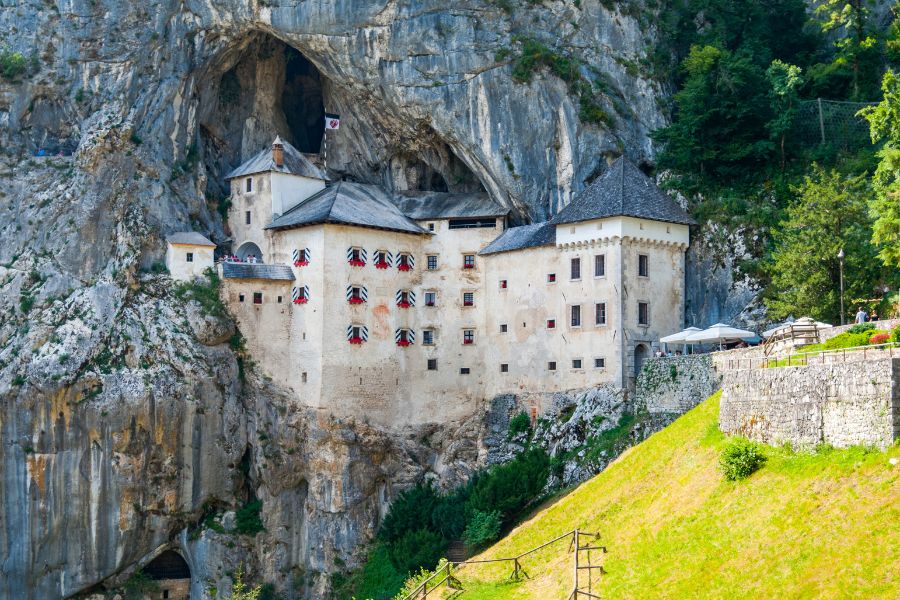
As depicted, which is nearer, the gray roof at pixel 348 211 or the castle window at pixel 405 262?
the gray roof at pixel 348 211

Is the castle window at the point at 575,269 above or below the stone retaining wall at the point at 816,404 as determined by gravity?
above

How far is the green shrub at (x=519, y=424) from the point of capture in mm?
80500

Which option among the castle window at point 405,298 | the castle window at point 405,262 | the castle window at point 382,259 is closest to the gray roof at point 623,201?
the castle window at point 405,262

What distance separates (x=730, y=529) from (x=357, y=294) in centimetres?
4203

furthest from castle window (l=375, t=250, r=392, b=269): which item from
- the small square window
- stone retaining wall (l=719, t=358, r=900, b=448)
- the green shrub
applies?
stone retaining wall (l=719, t=358, r=900, b=448)

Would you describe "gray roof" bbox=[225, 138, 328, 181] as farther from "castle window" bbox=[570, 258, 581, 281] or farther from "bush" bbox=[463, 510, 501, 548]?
"bush" bbox=[463, 510, 501, 548]

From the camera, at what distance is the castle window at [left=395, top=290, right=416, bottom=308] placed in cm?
8562

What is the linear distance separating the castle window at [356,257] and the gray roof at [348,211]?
1.58 meters

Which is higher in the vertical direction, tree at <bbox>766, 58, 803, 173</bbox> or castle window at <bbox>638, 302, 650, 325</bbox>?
tree at <bbox>766, 58, 803, 173</bbox>

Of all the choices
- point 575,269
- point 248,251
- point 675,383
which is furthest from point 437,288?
point 675,383

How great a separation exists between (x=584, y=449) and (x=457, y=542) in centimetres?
872

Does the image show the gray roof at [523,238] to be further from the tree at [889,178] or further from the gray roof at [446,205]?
the tree at [889,178]

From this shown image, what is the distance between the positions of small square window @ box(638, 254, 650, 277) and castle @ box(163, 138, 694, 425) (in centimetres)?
13

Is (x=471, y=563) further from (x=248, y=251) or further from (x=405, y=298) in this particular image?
(x=248, y=251)
